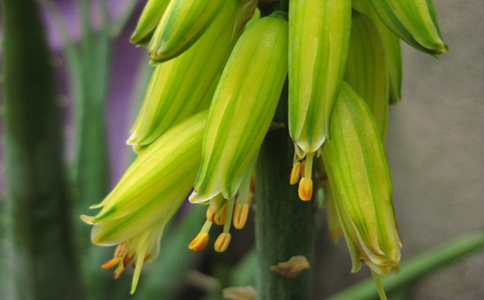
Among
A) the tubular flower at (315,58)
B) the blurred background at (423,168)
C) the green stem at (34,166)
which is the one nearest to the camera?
the tubular flower at (315,58)

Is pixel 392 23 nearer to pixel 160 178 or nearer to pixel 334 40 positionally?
pixel 334 40

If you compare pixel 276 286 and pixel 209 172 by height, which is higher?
pixel 209 172

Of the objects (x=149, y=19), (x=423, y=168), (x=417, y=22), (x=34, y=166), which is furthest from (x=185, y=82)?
(x=423, y=168)

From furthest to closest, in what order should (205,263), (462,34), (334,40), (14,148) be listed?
1. (205,263)
2. (462,34)
3. (14,148)
4. (334,40)

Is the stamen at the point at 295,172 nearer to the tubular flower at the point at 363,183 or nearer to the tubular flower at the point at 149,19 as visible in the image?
the tubular flower at the point at 363,183

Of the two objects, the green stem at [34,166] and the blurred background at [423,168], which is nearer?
the green stem at [34,166]

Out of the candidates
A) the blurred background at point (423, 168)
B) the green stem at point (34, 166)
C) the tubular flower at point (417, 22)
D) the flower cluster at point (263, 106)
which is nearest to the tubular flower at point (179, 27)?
the flower cluster at point (263, 106)

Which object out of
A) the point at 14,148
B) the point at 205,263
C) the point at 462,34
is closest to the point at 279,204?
the point at 14,148
